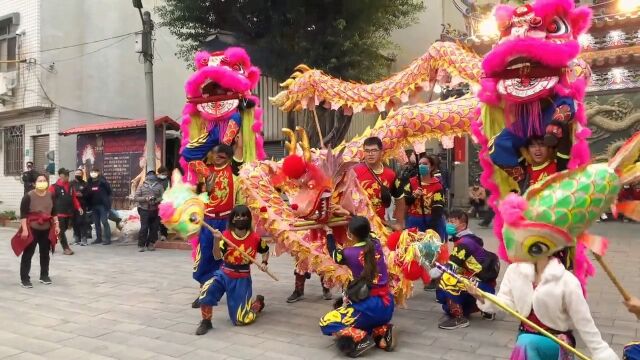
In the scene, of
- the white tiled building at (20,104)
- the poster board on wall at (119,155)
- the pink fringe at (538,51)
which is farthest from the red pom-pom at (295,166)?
the white tiled building at (20,104)

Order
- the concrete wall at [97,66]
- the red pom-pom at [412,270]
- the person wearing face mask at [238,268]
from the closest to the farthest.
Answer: the red pom-pom at [412,270]
the person wearing face mask at [238,268]
the concrete wall at [97,66]

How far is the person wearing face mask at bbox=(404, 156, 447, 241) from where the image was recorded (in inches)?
225

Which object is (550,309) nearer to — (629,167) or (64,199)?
(629,167)

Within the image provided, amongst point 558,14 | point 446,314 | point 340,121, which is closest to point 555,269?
point 558,14

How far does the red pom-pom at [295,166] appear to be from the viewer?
169 inches

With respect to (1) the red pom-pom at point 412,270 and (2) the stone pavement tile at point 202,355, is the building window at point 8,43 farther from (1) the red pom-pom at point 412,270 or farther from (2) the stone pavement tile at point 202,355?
(1) the red pom-pom at point 412,270

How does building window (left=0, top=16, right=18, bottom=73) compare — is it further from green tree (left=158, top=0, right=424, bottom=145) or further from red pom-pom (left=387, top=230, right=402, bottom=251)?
red pom-pom (left=387, top=230, right=402, bottom=251)

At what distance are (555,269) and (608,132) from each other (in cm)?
1083

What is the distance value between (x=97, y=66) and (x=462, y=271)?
14.3 m

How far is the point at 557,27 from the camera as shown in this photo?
370 centimetres

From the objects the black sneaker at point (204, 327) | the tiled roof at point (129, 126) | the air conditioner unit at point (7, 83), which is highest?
the air conditioner unit at point (7, 83)

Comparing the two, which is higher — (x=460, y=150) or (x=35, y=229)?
(x=460, y=150)

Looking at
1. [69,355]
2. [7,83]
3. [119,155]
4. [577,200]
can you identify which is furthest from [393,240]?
[7,83]

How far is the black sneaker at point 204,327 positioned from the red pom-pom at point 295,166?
57.4 inches
